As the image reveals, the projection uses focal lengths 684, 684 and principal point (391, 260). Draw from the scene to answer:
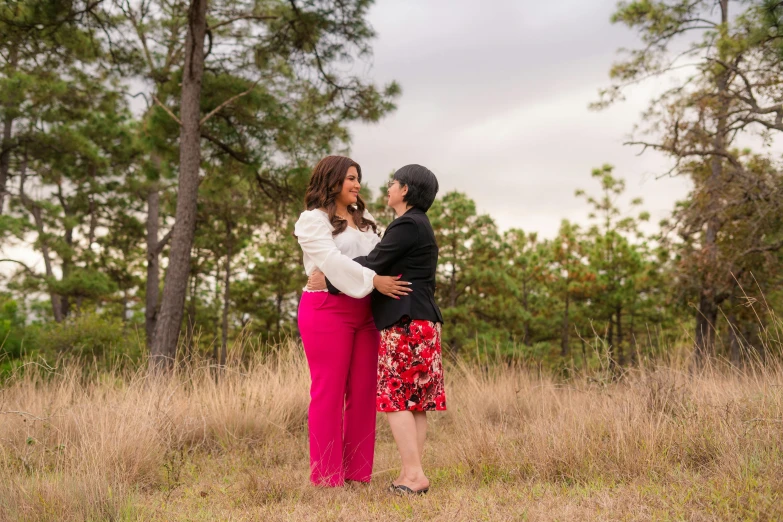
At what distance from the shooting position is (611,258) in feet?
74.8

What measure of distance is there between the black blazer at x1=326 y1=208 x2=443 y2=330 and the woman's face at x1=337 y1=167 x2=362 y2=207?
40 cm

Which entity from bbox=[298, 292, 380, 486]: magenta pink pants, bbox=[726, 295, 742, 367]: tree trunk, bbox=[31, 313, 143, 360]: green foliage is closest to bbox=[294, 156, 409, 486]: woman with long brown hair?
bbox=[298, 292, 380, 486]: magenta pink pants

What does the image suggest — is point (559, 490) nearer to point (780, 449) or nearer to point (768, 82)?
point (780, 449)

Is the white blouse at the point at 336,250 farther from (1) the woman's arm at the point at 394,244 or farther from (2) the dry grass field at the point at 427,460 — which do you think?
(2) the dry grass field at the point at 427,460

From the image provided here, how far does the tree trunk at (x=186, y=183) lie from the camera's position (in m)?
10.2

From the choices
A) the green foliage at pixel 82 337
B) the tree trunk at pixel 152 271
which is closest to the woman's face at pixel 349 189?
the green foliage at pixel 82 337

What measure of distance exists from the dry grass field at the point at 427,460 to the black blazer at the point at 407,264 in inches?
38.1

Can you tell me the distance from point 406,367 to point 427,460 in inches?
53.4

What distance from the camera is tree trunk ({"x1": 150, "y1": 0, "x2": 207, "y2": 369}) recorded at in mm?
10203

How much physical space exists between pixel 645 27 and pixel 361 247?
1449 cm

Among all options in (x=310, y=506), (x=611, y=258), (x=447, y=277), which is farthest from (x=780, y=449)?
(x=611, y=258)

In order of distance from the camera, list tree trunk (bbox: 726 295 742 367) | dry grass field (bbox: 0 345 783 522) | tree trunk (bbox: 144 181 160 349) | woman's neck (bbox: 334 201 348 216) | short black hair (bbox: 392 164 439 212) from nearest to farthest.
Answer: dry grass field (bbox: 0 345 783 522), short black hair (bbox: 392 164 439 212), woman's neck (bbox: 334 201 348 216), tree trunk (bbox: 726 295 742 367), tree trunk (bbox: 144 181 160 349)

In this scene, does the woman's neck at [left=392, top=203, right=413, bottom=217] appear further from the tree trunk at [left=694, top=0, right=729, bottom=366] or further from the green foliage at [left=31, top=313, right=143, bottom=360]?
the tree trunk at [left=694, top=0, right=729, bottom=366]

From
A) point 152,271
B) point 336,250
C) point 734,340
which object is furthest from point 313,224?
point 152,271
